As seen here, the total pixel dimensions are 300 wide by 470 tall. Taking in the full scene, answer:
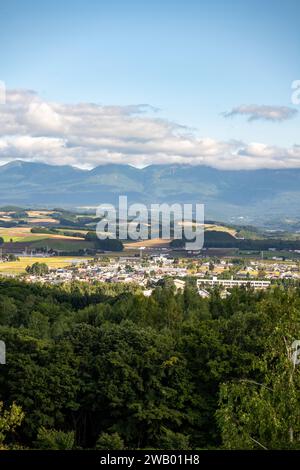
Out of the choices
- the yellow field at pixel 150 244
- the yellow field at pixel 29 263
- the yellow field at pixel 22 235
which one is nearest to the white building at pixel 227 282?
the yellow field at pixel 29 263

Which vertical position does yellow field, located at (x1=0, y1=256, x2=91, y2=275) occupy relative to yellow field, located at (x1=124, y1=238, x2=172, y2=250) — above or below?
below

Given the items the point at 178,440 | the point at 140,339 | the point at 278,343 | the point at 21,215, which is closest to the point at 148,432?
the point at 178,440

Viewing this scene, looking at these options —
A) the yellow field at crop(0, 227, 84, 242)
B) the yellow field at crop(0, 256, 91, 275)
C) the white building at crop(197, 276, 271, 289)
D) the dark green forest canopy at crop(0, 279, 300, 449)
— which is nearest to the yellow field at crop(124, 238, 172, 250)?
the yellow field at crop(0, 227, 84, 242)

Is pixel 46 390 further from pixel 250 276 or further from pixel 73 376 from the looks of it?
pixel 250 276

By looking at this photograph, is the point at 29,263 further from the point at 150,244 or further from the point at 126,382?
the point at 126,382

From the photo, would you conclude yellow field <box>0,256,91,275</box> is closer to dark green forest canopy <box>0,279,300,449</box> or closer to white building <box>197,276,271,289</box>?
white building <box>197,276,271,289</box>

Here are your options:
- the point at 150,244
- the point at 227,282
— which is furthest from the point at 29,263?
the point at 150,244

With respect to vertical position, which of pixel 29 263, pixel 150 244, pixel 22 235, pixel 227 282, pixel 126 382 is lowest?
pixel 227 282

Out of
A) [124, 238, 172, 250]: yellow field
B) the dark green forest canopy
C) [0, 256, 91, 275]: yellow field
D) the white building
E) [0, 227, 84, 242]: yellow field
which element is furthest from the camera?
[124, 238, 172, 250]: yellow field

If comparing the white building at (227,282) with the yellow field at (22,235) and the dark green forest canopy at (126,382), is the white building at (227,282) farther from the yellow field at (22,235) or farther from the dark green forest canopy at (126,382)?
the yellow field at (22,235)
